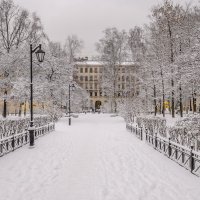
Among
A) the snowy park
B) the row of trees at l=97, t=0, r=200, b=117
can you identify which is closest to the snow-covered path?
the snowy park

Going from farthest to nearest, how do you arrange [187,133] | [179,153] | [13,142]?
[13,142] < [187,133] < [179,153]

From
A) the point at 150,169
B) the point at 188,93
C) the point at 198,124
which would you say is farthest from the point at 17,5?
the point at 150,169

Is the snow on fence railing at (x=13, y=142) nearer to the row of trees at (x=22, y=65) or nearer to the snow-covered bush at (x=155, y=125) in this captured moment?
the snow-covered bush at (x=155, y=125)

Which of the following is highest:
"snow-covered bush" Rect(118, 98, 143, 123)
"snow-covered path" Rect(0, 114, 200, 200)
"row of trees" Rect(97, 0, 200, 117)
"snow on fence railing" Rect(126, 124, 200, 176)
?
"row of trees" Rect(97, 0, 200, 117)

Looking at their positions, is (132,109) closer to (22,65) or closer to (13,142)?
(22,65)

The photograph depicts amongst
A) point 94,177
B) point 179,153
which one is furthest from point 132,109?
point 94,177

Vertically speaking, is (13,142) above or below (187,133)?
below

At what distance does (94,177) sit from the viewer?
10484 millimetres

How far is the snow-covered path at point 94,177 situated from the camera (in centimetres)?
847

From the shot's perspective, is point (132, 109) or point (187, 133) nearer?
point (187, 133)

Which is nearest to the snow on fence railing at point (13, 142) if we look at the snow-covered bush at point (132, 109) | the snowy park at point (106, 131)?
the snowy park at point (106, 131)

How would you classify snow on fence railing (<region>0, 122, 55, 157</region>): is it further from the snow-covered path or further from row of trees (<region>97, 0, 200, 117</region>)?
row of trees (<region>97, 0, 200, 117</region>)

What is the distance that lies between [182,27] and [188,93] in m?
12.9

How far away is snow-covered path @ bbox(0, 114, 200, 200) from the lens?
8473mm
